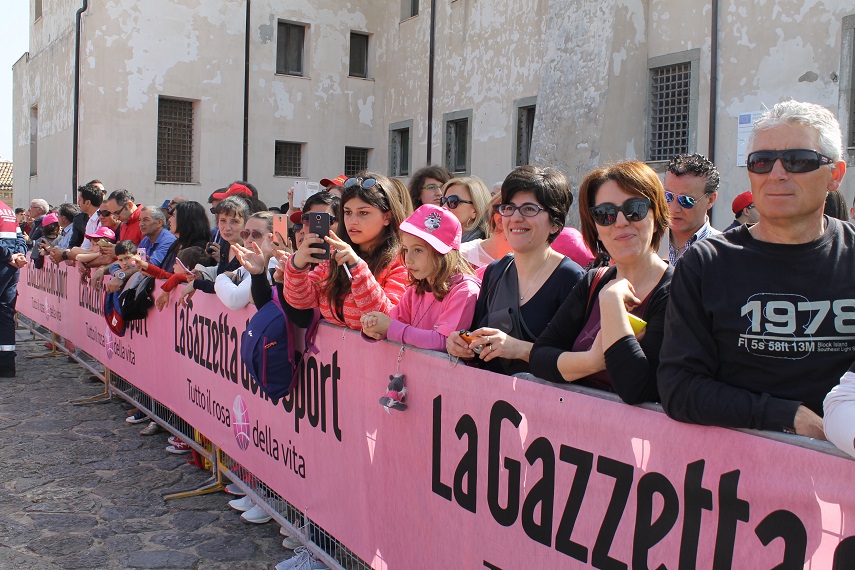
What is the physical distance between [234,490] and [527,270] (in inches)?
118

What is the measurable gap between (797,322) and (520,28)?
16.3 metres

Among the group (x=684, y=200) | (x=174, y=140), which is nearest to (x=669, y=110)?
(x=684, y=200)

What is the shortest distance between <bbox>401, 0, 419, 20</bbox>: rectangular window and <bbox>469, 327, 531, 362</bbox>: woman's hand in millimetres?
20913

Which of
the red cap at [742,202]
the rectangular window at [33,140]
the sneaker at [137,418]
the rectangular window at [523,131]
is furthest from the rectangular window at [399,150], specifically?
the red cap at [742,202]

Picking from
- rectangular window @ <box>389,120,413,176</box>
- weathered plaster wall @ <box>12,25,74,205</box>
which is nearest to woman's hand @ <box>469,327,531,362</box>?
rectangular window @ <box>389,120,413,176</box>

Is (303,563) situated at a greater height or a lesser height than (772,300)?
lesser

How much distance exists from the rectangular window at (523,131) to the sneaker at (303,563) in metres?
14.2

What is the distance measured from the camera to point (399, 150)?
23953 mm

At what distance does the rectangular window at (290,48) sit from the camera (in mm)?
23922

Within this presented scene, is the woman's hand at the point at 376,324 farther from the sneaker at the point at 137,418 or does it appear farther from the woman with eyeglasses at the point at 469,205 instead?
the sneaker at the point at 137,418

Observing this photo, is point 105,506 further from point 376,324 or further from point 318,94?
point 318,94

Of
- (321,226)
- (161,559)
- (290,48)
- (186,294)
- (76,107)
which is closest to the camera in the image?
(321,226)

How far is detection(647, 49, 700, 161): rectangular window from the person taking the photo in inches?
540

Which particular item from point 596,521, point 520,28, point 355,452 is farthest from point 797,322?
point 520,28
